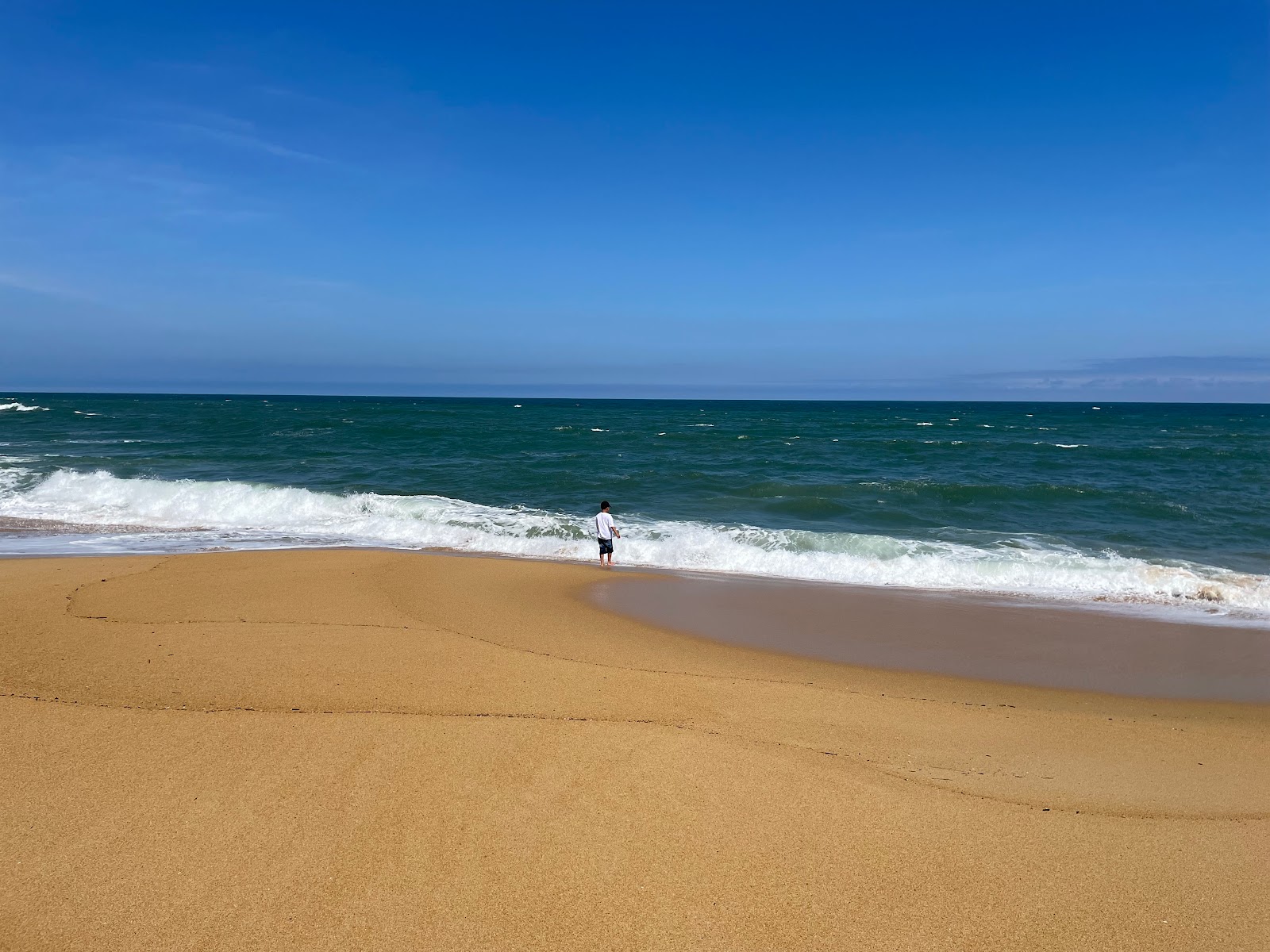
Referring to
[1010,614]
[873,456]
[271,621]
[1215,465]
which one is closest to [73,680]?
[271,621]

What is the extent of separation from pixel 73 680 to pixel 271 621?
2221 millimetres

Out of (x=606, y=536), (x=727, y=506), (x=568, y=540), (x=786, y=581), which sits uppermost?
(x=606, y=536)

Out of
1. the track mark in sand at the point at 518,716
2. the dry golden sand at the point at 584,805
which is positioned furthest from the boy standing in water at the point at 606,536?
the track mark in sand at the point at 518,716

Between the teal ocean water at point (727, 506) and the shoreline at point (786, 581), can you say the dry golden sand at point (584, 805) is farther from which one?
the teal ocean water at point (727, 506)

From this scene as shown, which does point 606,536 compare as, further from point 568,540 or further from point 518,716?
point 518,716

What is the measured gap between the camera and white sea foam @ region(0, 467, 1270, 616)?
12.3m

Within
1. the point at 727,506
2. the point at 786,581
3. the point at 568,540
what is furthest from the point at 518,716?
the point at 727,506

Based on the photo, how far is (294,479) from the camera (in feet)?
75.8

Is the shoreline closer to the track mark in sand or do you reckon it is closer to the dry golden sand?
the dry golden sand

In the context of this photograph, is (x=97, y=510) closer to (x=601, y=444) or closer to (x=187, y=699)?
(x=187, y=699)

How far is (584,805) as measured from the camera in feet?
13.5

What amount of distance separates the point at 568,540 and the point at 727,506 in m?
5.39

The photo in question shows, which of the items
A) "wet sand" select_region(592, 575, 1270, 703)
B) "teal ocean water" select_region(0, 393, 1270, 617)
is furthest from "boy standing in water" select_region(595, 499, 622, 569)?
"wet sand" select_region(592, 575, 1270, 703)

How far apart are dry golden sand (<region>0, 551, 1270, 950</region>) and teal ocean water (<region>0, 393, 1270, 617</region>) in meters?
6.50
